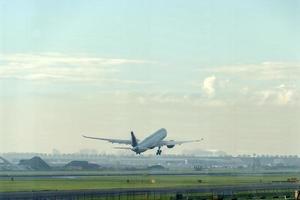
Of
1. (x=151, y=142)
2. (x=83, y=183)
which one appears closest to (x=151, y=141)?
(x=151, y=142)

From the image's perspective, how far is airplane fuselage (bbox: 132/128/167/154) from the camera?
558 feet

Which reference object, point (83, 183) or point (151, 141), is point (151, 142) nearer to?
point (151, 141)

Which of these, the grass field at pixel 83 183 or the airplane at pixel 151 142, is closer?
the grass field at pixel 83 183

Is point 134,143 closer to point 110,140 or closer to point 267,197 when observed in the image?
point 110,140

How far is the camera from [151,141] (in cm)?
17775

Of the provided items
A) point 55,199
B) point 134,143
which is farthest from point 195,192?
point 134,143

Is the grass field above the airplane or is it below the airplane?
below

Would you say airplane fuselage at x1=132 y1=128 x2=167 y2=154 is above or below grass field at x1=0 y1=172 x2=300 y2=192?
above

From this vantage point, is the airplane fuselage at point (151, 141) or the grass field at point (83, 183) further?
the airplane fuselage at point (151, 141)

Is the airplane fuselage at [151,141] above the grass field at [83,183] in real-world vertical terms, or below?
above

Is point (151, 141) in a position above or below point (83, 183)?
above

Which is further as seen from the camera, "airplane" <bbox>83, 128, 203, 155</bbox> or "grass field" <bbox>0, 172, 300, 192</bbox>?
"airplane" <bbox>83, 128, 203, 155</bbox>

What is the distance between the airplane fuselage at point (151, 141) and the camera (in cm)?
17012

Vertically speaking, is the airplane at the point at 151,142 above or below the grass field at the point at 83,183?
above
